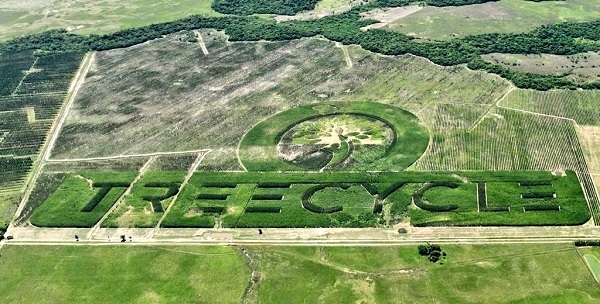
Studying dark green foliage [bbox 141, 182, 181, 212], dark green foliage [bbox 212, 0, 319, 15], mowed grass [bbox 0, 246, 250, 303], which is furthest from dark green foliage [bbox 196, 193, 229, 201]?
dark green foliage [bbox 212, 0, 319, 15]

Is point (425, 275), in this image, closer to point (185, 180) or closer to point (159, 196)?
point (185, 180)

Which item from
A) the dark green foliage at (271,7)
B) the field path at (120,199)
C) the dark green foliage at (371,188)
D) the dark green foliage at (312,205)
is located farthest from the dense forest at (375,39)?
the field path at (120,199)

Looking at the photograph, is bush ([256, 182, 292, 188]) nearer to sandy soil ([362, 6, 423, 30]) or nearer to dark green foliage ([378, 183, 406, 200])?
dark green foliage ([378, 183, 406, 200])

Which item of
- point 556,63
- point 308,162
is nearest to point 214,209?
point 308,162

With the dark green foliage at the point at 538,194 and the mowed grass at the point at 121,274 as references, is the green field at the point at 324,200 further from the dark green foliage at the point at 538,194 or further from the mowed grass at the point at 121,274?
the mowed grass at the point at 121,274

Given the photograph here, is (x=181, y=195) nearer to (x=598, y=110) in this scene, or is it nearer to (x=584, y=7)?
(x=598, y=110)

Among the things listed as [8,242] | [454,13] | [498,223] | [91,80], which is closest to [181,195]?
[8,242]
